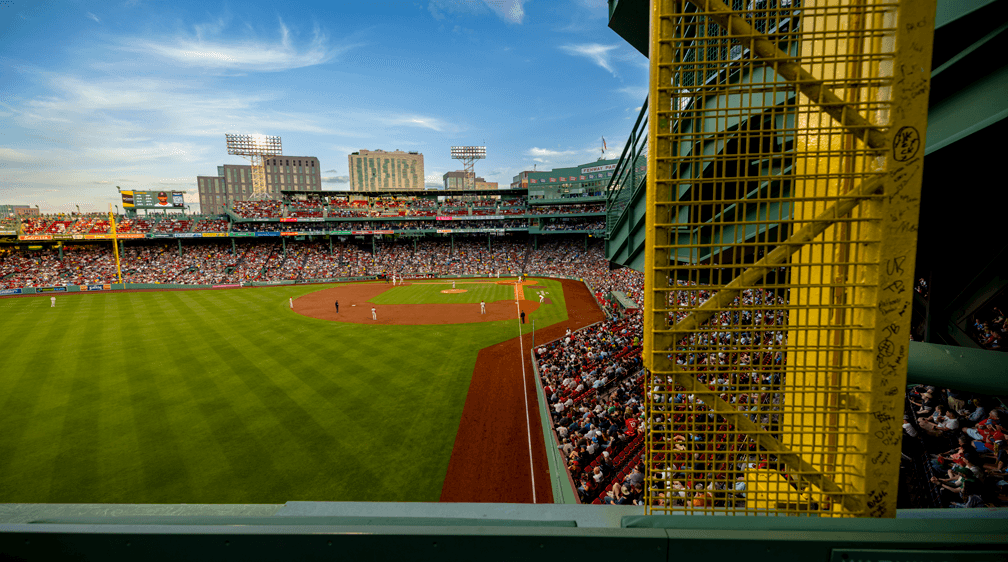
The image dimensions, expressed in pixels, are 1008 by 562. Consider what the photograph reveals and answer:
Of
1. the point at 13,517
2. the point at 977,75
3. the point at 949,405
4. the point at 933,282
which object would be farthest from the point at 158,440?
the point at 949,405

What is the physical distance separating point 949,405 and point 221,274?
5801 centimetres

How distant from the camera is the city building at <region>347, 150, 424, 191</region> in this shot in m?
141

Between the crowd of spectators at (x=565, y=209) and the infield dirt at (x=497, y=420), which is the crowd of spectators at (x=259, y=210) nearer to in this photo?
the infield dirt at (x=497, y=420)

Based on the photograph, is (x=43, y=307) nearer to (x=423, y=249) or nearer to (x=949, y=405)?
(x=423, y=249)

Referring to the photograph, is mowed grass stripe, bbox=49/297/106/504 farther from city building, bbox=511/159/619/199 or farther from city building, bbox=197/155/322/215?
city building, bbox=197/155/322/215

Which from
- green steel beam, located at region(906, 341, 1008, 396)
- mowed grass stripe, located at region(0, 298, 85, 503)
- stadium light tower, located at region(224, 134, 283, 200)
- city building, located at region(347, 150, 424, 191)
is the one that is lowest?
mowed grass stripe, located at region(0, 298, 85, 503)

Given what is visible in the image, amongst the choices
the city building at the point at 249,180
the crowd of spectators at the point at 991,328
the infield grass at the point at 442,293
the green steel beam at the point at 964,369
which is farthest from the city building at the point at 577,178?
the city building at the point at 249,180

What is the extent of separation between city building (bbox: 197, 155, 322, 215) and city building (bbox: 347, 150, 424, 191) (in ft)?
62.5

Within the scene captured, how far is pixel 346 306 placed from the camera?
31.0 metres

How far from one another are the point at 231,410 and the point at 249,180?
137m

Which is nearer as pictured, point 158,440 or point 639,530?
point 639,530

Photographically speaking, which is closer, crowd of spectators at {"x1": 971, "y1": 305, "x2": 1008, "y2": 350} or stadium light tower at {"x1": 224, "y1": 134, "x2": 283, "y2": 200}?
crowd of spectators at {"x1": 971, "y1": 305, "x2": 1008, "y2": 350}

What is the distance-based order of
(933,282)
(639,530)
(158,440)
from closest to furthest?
1. (639,530)
2. (933,282)
3. (158,440)

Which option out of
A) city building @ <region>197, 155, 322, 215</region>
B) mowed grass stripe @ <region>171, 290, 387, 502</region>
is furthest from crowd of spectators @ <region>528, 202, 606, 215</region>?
city building @ <region>197, 155, 322, 215</region>
